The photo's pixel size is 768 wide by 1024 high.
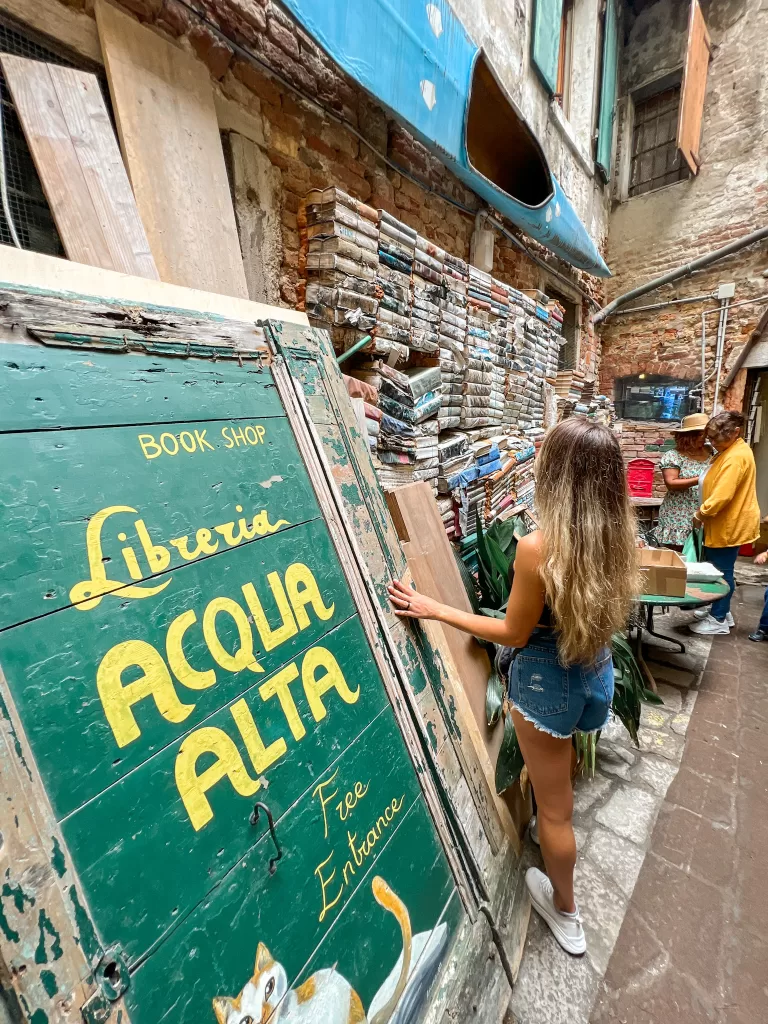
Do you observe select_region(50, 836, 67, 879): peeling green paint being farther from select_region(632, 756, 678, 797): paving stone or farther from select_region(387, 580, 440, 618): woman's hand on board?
select_region(632, 756, 678, 797): paving stone

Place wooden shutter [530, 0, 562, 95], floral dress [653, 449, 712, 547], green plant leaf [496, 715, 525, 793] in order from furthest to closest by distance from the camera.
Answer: floral dress [653, 449, 712, 547]
wooden shutter [530, 0, 562, 95]
green plant leaf [496, 715, 525, 793]

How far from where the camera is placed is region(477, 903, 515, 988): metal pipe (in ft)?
3.94

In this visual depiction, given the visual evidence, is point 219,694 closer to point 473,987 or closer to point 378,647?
point 378,647

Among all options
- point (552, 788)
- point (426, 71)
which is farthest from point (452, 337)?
point (552, 788)

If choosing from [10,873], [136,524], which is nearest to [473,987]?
[10,873]

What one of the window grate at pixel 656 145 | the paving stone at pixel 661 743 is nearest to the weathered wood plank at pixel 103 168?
the paving stone at pixel 661 743

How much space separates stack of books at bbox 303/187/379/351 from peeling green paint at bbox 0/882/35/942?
1.92 m

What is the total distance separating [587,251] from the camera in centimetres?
393

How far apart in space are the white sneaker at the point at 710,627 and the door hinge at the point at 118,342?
4099 mm

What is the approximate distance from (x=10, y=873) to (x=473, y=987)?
44.8 inches

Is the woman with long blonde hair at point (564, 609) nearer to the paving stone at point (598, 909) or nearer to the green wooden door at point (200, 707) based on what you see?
the paving stone at point (598, 909)

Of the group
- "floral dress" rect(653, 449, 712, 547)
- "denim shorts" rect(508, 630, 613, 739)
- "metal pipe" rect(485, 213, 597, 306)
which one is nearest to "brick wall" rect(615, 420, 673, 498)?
"metal pipe" rect(485, 213, 597, 306)

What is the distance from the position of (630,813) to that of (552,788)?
3.16 ft

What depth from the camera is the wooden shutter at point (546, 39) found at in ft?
12.2
